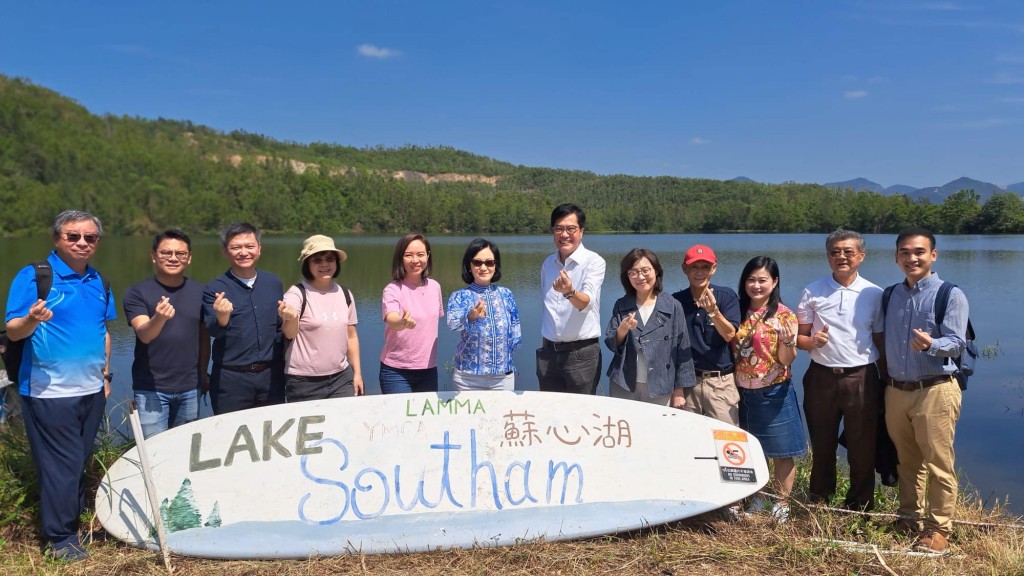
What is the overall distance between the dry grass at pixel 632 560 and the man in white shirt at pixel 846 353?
55cm

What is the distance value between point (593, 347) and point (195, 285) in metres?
2.53

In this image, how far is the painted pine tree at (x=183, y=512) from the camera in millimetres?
3434

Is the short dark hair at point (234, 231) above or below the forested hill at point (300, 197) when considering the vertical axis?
below

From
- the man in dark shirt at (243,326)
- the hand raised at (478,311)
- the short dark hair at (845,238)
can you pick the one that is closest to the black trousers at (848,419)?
the short dark hair at (845,238)

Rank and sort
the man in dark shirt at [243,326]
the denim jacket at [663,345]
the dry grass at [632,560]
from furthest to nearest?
the denim jacket at [663,345]
the man in dark shirt at [243,326]
the dry grass at [632,560]

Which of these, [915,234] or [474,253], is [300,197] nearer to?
[474,253]

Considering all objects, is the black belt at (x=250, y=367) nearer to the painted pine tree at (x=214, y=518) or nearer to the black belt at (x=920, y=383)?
the painted pine tree at (x=214, y=518)

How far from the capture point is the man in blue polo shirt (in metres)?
3.16

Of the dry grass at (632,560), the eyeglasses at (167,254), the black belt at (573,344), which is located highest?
the eyeglasses at (167,254)

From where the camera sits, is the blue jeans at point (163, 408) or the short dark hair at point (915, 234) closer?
the short dark hair at point (915, 234)

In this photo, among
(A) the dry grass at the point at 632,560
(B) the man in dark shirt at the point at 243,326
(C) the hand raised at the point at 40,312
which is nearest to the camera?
(C) the hand raised at the point at 40,312

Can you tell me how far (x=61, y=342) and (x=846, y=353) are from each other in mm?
4371

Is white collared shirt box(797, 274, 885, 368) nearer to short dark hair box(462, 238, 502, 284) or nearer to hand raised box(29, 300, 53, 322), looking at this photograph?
short dark hair box(462, 238, 502, 284)

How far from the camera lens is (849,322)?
3686 mm
